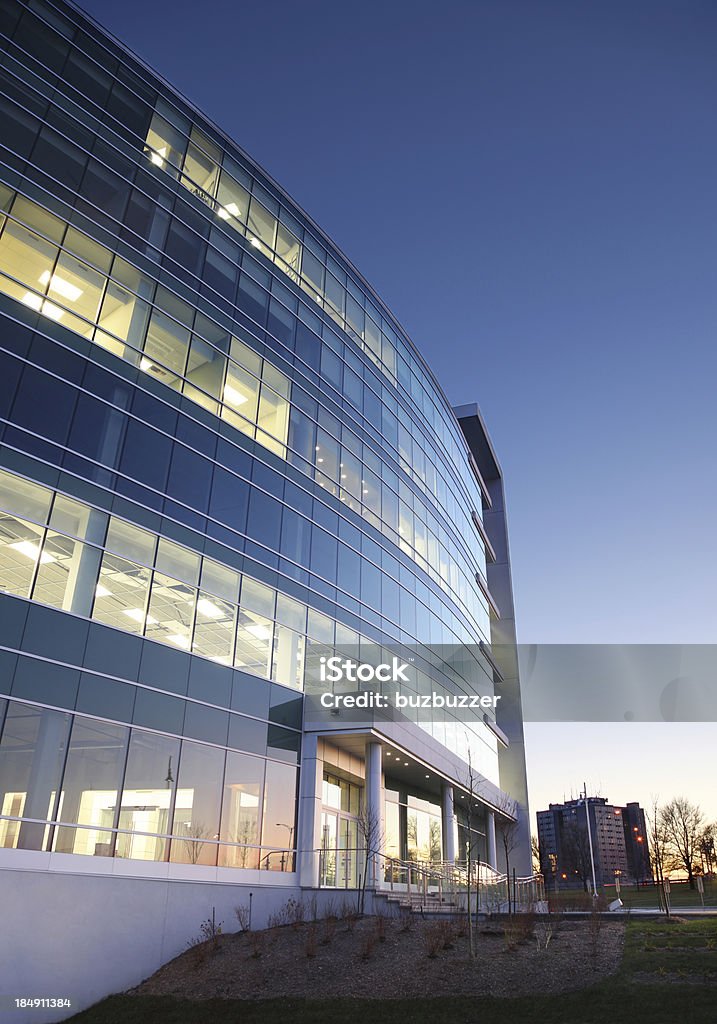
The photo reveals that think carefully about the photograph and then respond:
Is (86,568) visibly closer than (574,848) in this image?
Yes

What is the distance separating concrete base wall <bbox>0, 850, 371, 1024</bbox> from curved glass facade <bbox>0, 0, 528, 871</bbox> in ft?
2.20

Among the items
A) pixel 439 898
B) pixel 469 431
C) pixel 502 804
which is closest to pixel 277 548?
pixel 439 898

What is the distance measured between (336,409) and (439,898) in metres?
19.9

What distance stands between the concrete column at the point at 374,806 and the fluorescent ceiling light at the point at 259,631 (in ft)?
20.7

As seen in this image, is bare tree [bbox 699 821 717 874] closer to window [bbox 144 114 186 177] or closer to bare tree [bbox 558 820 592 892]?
bare tree [bbox 558 820 592 892]

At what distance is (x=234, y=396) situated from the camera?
89.3 ft

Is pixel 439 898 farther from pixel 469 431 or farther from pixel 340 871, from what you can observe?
pixel 469 431

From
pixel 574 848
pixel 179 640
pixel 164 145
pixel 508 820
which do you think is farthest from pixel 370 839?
pixel 574 848

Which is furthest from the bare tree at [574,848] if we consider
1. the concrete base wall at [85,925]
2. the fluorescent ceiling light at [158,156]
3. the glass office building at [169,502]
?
the fluorescent ceiling light at [158,156]

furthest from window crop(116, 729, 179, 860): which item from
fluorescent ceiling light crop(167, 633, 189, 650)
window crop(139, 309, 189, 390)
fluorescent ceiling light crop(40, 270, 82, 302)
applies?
fluorescent ceiling light crop(40, 270, 82, 302)

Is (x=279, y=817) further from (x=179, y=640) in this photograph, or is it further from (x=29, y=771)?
(x=29, y=771)

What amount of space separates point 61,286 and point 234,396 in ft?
23.4

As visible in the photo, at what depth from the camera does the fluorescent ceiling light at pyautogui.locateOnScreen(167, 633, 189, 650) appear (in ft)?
72.5

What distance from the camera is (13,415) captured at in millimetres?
Answer: 19250
